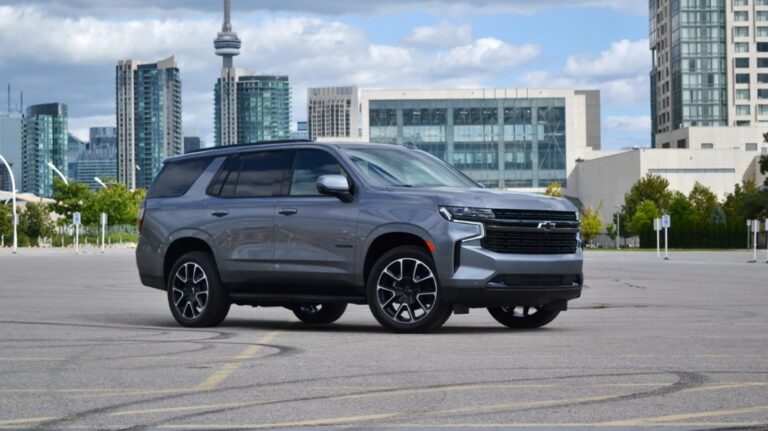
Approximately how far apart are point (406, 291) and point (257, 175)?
8.21ft

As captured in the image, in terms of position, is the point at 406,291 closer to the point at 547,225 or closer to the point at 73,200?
the point at 547,225

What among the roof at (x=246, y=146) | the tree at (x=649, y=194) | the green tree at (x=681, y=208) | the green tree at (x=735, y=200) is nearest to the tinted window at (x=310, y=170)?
the roof at (x=246, y=146)

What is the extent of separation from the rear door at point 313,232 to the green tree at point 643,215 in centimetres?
11509

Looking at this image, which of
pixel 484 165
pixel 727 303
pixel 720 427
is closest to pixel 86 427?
pixel 720 427

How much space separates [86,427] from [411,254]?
6.69m

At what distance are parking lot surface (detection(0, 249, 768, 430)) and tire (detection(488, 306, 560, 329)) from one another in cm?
15

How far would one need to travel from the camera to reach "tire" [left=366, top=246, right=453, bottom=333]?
13.5 m

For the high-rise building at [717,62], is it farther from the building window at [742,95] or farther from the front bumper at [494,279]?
the front bumper at [494,279]

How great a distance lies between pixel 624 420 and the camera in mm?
7293

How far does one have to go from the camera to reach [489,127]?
161750 mm

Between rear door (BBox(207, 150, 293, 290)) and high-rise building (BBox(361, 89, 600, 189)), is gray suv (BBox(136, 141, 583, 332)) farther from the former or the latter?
high-rise building (BBox(361, 89, 600, 189))

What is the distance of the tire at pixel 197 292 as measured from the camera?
49.2 feet

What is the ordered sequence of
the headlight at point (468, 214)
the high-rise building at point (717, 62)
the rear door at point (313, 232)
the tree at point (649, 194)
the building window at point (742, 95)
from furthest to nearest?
the building window at point (742, 95) → the high-rise building at point (717, 62) → the tree at point (649, 194) → the rear door at point (313, 232) → the headlight at point (468, 214)

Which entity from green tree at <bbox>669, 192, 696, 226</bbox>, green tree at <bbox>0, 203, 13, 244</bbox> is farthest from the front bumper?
green tree at <bbox>0, 203, 13, 244</bbox>
